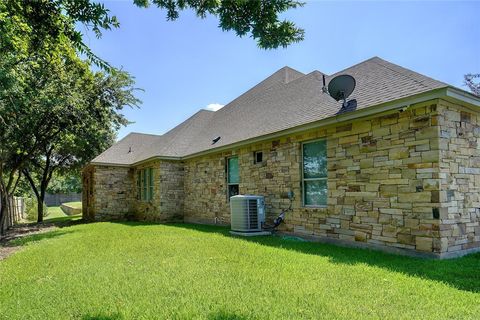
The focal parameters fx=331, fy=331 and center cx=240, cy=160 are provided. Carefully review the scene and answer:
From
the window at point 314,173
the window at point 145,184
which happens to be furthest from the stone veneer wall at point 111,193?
the window at point 314,173

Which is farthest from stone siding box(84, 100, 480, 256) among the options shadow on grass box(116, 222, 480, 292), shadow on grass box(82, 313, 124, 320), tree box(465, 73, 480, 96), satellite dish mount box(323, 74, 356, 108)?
tree box(465, 73, 480, 96)

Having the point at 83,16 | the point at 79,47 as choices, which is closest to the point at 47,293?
the point at 79,47

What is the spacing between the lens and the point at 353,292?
386 centimetres

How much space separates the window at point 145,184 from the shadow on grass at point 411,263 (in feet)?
31.6

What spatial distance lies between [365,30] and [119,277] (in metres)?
7.35

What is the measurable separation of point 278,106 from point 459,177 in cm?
633

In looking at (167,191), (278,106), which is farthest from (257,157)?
(167,191)

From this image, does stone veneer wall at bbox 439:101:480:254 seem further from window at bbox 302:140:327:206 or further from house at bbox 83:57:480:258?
window at bbox 302:140:327:206

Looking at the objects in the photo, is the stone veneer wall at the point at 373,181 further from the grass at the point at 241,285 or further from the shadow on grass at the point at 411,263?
the grass at the point at 241,285

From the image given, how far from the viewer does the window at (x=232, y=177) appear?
36.3 ft

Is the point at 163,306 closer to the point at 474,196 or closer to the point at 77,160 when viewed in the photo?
the point at 474,196

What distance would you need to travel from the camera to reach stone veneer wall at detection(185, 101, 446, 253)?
5672mm

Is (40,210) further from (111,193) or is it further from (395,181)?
(395,181)

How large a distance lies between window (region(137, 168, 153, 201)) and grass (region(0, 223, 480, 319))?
28.5ft
